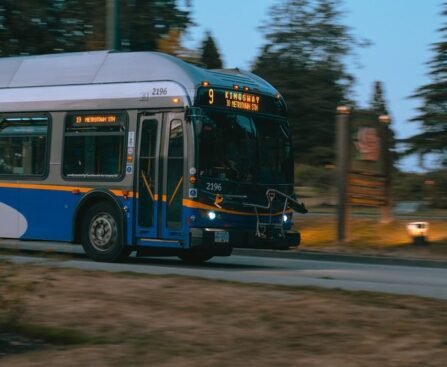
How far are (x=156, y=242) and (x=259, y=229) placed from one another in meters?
1.76

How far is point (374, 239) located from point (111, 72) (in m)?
8.52

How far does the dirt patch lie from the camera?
21.2ft

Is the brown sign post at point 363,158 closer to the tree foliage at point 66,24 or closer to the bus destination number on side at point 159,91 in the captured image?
the bus destination number on side at point 159,91

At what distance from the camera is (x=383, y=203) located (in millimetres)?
22469

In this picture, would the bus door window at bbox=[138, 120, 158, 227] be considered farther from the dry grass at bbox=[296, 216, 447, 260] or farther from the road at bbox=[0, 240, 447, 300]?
the dry grass at bbox=[296, 216, 447, 260]

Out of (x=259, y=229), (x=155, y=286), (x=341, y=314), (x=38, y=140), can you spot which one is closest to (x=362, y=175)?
(x=259, y=229)

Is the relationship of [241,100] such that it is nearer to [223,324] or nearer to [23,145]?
[23,145]

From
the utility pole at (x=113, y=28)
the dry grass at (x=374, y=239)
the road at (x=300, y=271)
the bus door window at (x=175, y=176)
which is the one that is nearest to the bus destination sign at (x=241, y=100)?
the bus door window at (x=175, y=176)

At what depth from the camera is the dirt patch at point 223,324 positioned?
646cm

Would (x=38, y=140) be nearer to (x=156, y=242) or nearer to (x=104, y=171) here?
(x=104, y=171)

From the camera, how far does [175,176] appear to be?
14398mm

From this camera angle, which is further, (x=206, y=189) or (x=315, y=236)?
(x=315, y=236)

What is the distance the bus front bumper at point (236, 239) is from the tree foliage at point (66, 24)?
1763 cm

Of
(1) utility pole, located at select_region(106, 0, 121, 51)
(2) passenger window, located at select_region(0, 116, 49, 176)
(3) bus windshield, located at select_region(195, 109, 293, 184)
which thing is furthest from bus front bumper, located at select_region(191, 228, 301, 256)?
(1) utility pole, located at select_region(106, 0, 121, 51)
